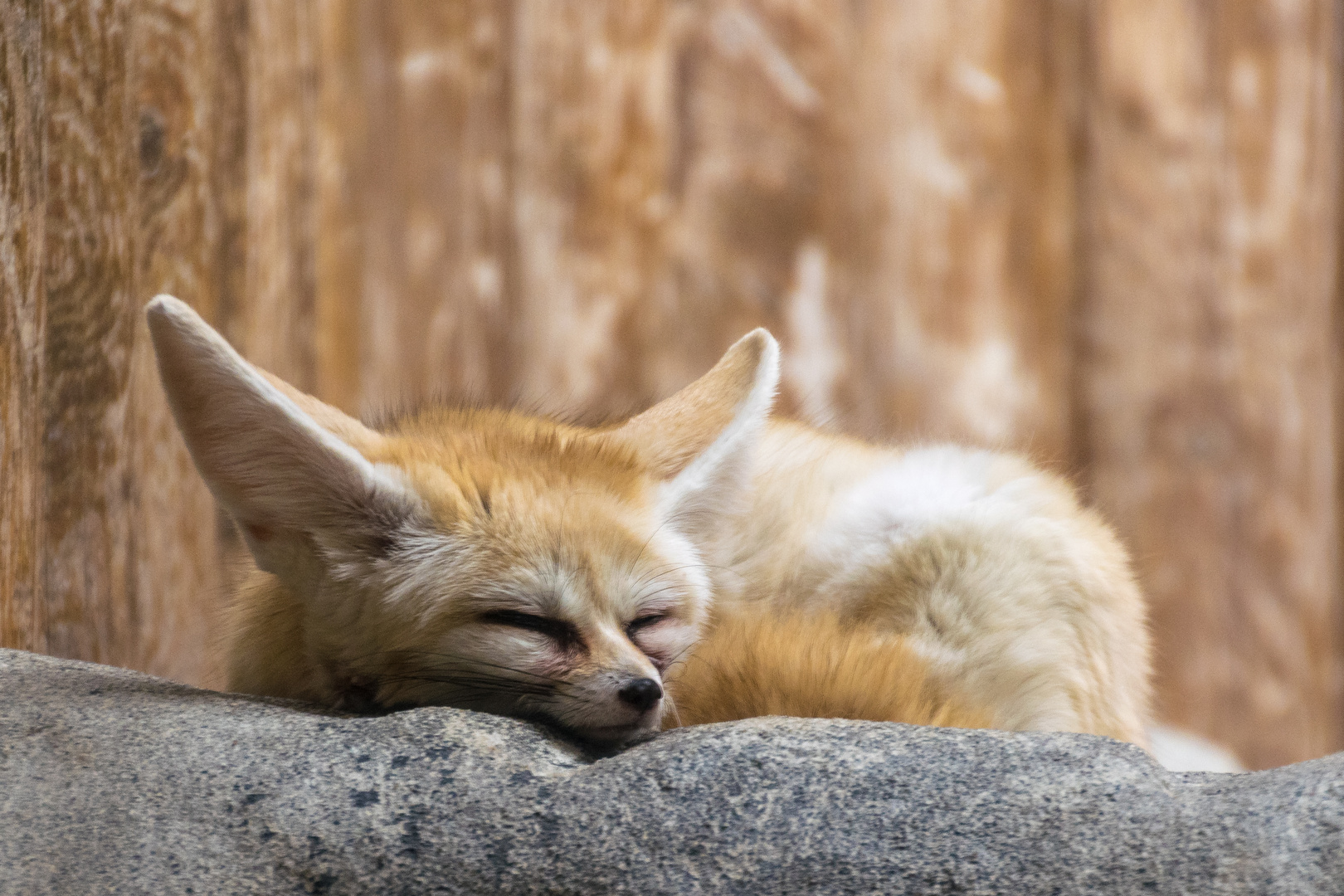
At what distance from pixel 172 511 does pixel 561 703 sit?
3.75ft

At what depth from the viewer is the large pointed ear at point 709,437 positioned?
68.8 inches

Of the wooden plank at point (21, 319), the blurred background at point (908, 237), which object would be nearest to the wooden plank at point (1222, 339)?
the blurred background at point (908, 237)

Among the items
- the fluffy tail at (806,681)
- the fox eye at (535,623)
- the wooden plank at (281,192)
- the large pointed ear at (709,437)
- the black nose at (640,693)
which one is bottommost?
the fluffy tail at (806,681)

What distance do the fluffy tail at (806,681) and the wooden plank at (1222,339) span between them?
1.78 metres

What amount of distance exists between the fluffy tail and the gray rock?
181 mm

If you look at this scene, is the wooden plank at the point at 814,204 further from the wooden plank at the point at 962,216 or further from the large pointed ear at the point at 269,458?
the large pointed ear at the point at 269,458

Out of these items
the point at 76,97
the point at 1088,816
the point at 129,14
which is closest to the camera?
the point at 1088,816

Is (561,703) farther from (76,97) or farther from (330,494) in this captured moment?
(76,97)

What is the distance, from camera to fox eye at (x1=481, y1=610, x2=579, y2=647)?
4.79 ft

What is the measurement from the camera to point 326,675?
156 cm

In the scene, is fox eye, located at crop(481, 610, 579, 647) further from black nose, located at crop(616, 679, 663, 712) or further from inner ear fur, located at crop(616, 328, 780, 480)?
inner ear fur, located at crop(616, 328, 780, 480)

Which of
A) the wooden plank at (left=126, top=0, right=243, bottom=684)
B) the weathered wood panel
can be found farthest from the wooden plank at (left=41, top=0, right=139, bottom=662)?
the weathered wood panel

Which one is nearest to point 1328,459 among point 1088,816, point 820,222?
point 820,222

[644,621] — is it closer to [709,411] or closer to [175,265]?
[709,411]
